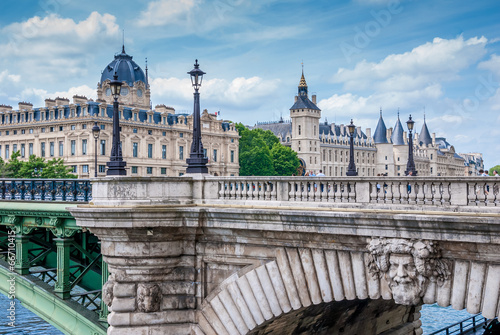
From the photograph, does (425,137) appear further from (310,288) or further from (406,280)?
(406,280)

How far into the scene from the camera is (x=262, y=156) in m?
122

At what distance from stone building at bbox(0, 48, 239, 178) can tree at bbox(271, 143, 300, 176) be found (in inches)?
585

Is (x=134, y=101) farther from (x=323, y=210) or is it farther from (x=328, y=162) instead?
(x=323, y=210)

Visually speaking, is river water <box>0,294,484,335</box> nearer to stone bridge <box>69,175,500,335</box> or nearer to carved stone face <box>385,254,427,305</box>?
stone bridge <box>69,175,500,335</box>

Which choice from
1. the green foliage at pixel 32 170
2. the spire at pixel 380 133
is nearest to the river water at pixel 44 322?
the green foliage at pixel 32 170

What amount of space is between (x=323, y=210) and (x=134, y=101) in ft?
324

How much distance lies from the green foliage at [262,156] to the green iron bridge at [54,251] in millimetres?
93204

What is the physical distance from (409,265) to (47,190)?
15.0 meters

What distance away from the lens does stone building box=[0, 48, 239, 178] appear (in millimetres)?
95562

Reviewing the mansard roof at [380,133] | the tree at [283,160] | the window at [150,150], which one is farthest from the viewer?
the mansard roof at [380,133]

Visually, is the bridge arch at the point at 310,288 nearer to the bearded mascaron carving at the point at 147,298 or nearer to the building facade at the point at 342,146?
the bearded mascaron carving at the point at 147,298

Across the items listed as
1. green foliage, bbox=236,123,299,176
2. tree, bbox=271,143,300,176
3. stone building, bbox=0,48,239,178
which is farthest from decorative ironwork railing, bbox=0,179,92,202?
tree, bbox=271,143,300,176

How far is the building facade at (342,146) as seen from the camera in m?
173

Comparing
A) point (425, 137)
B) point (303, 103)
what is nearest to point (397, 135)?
point (425, 137)
